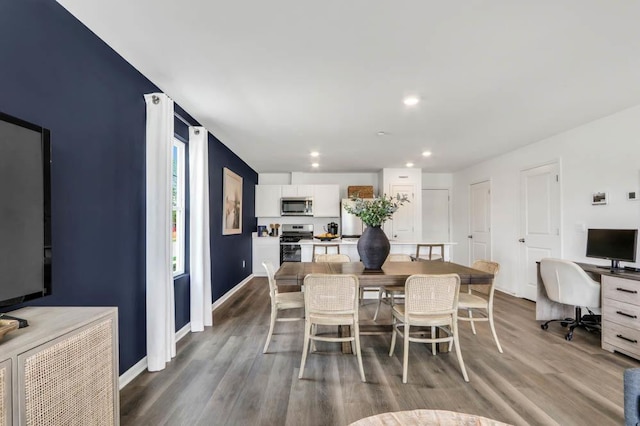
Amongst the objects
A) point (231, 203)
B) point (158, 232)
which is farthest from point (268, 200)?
point (158, 232)

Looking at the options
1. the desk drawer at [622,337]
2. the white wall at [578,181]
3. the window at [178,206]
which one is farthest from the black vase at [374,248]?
the white wall at [578,181]

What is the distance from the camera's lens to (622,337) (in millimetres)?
2898

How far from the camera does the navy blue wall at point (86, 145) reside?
5.21ft

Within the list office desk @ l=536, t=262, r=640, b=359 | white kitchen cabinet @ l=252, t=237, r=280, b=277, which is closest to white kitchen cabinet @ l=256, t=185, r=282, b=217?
white kitchen cabinet @ l=252, t=237, r=280, b=277

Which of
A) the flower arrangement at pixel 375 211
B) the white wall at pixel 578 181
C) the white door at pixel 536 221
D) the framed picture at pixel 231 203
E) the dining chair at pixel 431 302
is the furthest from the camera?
the framed picture at pixel 231 203

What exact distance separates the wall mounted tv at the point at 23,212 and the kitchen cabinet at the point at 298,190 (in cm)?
588

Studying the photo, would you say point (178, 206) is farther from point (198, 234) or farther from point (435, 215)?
point (435, 215)

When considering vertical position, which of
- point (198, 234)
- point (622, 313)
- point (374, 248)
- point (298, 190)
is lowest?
point (622, 313)

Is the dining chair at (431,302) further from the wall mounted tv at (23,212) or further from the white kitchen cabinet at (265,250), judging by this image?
the white kitchen cabinet at (265,250)

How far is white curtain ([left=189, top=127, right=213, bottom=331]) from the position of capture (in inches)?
142

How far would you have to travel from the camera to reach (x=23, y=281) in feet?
4.19

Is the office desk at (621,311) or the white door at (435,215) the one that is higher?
the white door at (435,215)

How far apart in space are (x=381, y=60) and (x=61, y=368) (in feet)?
8.34

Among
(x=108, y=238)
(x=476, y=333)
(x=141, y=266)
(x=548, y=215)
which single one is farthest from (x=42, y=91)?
(x=548, y=215)
